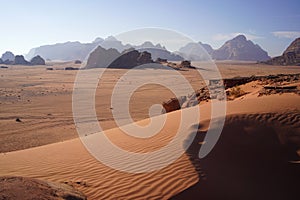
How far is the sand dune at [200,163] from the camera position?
15.4 feet

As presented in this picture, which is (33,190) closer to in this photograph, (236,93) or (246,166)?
(246,166)

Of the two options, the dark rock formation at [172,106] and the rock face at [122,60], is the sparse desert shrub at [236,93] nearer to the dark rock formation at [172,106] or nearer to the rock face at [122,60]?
the dark rock formation at [172,106]

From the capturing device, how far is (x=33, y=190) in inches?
165

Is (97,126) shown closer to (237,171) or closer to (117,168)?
(117,168)

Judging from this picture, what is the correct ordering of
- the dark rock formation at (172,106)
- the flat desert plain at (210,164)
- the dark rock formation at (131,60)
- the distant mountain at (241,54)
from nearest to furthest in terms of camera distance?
the flat desert plain at (210,164) → the dark rock formation at (172,106) → the dark rock formation at (131,60) → the distant mountain at (241,54)

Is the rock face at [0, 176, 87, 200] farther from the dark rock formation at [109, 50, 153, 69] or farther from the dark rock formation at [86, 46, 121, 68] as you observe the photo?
the dark rock formation at [86, 46, 121, 68]

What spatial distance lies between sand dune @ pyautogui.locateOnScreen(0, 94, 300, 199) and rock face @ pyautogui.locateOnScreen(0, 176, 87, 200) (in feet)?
1.16

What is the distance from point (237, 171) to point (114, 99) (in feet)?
56.1

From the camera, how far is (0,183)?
4316mm

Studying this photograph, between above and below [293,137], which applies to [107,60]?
above

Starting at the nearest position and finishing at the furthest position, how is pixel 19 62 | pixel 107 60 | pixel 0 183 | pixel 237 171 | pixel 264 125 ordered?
pixel 0 183, pixel 237 171, pixel 264 125, pixel 107 60, pixel 19 62

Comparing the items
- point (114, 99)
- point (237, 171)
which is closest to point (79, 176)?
point (237, 171)

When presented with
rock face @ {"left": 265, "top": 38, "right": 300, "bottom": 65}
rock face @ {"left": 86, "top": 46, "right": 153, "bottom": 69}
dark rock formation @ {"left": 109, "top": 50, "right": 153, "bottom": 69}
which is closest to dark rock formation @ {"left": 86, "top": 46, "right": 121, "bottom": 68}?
rock face @ {"left": 86, "top": 46, "right": 153, "bottom": 69}

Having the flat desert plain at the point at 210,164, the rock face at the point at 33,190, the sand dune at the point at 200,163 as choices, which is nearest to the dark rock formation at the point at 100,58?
the flat desert plain at the point at 210,164
